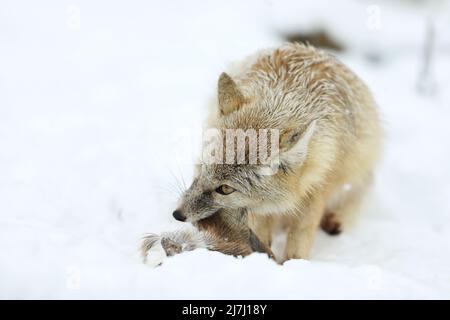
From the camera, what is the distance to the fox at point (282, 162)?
4617mm

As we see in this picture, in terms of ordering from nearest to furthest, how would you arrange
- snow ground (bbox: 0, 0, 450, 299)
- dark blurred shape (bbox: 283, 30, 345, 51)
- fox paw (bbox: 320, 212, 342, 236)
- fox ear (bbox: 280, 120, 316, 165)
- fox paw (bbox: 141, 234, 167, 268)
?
snow ground (bbox: 0, 0, 450, 299), fox paw (bbox: 141, 234, 167, 268), fox ear (bbox: 280, 120, 316, 165), fox paw (bbox: 320, 212, 342, 236), dark blurred shape (bbox: 283, 30, 345, 51)

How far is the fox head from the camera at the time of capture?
4.60 metres

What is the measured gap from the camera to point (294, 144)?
4.60m

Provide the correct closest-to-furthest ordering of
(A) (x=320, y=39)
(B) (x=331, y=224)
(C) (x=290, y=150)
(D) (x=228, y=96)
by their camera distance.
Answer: (C) (x=290, y=150) → (D) (x=228, y=96) → (B) (x=331, y=224) → (A) (x=320, y=39)

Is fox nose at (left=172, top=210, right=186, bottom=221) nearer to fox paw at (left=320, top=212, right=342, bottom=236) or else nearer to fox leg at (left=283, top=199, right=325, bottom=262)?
fox leg at (left=283, top=199, right=325, bottom=262)

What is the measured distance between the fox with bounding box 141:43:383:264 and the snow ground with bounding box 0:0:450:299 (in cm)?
53

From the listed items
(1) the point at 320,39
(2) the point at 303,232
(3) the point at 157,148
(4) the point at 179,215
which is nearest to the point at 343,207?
(2) the point at 303,232

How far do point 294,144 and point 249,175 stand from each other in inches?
18.8

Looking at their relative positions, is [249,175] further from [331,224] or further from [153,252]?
[331,224]

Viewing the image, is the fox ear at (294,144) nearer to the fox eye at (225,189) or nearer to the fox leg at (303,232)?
the fox eye at (225,189)

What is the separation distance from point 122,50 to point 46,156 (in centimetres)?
387

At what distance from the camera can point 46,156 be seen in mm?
6250

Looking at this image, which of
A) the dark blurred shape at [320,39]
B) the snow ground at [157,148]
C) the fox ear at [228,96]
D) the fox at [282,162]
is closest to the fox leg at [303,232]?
the fox at [282,162]

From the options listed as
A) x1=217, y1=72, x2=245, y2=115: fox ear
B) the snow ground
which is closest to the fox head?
x1=217, y1=72, x2=245, y2=115: fox ear
